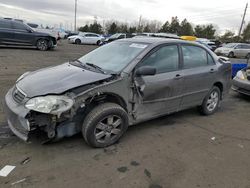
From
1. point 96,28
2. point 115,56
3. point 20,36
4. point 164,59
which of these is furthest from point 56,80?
point 96,28

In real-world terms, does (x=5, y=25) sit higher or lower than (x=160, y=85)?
higher

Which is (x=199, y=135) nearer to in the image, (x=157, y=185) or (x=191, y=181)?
(x=191, y=181)

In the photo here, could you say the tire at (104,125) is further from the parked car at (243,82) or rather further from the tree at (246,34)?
the tree at (246,34)

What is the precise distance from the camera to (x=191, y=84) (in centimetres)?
440

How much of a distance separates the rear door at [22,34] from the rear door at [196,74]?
11651mm

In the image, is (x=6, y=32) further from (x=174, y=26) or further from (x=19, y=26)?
(x=174, y=26)

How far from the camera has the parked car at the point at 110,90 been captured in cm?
297

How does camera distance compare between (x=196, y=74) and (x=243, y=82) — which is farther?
(x=243, y=82)

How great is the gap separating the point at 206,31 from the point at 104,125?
6297 cm

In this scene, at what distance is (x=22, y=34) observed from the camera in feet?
44.1

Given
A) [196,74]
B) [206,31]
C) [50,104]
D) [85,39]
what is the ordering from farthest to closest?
1. [206,31]
2. [85,39]
3. [196,74]
4. [50,104]

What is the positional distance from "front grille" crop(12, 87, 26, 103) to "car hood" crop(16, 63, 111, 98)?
0.16 ft

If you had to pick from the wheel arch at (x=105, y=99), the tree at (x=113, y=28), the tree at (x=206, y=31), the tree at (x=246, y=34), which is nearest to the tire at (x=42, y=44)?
the wheel arch at (x=105, y=99)

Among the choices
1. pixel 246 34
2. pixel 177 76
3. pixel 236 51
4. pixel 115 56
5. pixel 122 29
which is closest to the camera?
pixel 115 56
